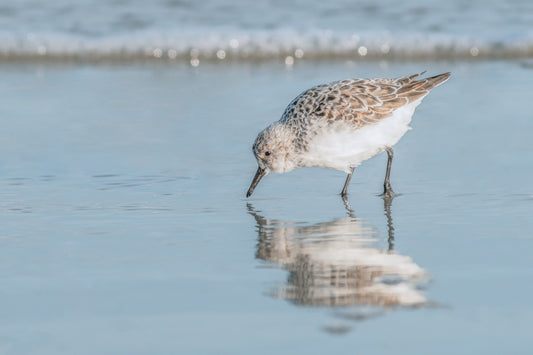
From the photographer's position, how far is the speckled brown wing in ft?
21.5

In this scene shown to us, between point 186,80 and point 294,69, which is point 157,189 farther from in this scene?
point 294,69

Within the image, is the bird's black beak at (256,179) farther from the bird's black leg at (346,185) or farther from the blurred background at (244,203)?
the bird's black leg at (346,185)

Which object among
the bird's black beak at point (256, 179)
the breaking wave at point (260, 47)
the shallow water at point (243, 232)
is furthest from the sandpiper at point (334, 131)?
the breaking wave at point (260, 47)

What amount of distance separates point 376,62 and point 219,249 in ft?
25.4

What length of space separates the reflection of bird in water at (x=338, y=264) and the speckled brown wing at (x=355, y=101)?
80 centimetres

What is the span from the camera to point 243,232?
572 cm

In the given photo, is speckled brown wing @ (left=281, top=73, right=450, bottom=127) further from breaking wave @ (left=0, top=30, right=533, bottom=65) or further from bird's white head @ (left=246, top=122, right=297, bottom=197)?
breaking wave @ (left=0, top=30, right=533, bottom=65)

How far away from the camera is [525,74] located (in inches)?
430

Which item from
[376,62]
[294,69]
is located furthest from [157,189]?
[376,62]

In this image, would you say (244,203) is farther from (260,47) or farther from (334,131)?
(260,47)

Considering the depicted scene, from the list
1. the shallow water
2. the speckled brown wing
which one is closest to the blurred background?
the shallow water

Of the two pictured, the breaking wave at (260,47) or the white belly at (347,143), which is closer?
the white belly at (347,143)

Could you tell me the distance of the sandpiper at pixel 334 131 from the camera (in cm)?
654

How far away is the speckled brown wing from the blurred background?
548 mm
